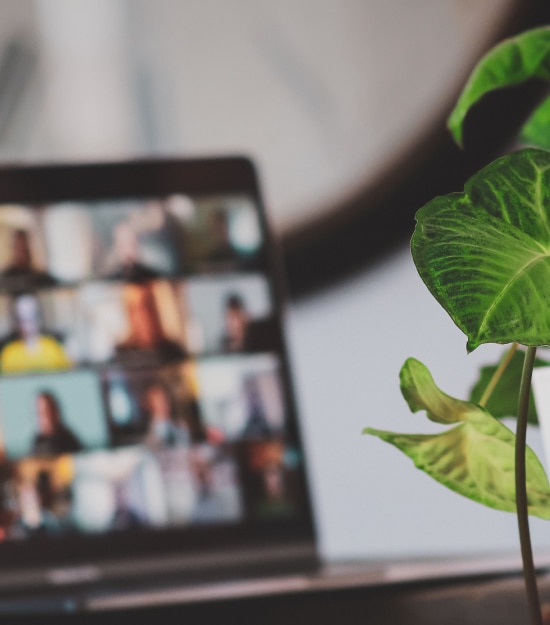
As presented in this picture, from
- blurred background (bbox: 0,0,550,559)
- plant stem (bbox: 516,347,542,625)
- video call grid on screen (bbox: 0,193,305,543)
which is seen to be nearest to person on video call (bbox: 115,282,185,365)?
video call grid on screen (bbox: 0,193,305,543)

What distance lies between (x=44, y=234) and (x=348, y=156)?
1.26 feet

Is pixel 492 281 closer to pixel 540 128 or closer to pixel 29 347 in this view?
pixel 540 128

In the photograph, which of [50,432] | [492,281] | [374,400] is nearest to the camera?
[492,281]

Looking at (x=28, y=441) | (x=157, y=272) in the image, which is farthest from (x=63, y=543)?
(x=157, y=272)

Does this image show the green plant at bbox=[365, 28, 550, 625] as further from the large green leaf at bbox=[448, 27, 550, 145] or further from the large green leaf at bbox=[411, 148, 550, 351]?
the large green leaf at bbox=[448, 27, 550, 145]

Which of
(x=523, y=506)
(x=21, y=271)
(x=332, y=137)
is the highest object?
(x=332, y=137)

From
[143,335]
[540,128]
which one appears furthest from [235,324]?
[540,128]

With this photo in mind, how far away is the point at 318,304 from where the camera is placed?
0.81 metres

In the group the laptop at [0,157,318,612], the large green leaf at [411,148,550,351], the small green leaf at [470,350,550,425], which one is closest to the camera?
the large green leaf at [411,148,550,351]

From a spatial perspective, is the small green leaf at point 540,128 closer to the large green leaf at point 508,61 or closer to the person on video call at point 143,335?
the large green leaf at point 508,61

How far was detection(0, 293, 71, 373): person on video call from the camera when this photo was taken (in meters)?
0.52

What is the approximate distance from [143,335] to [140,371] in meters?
0.03

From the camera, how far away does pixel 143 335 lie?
1.78ft

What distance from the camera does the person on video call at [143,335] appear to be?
54 cm
